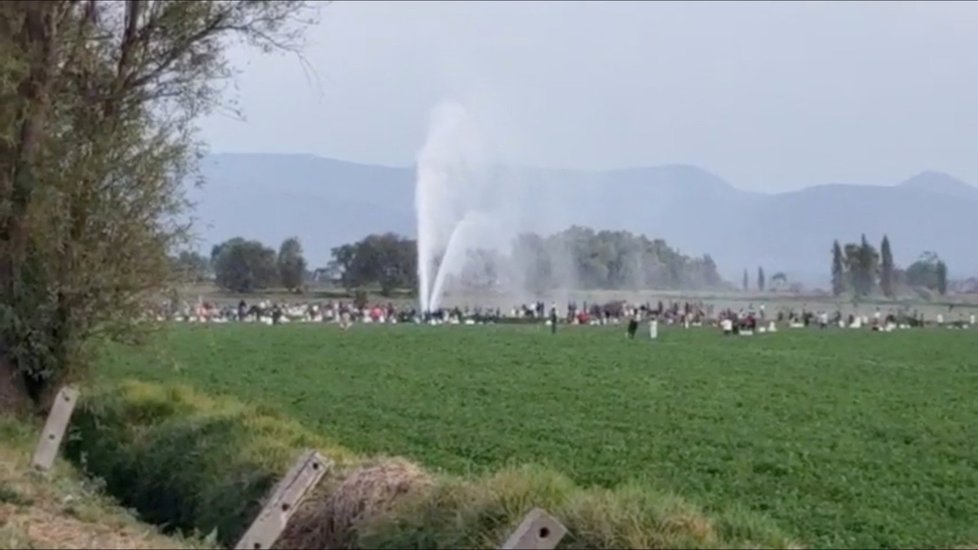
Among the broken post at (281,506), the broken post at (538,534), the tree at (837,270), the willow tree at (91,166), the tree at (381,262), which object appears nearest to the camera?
the broken post at (538,534)

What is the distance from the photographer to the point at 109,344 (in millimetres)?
23016

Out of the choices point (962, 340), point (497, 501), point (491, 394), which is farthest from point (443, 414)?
point (962, 340)

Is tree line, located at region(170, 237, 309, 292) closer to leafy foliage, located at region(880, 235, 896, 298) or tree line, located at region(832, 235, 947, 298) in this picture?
tree line, located at region(832, 235, 947, 298)

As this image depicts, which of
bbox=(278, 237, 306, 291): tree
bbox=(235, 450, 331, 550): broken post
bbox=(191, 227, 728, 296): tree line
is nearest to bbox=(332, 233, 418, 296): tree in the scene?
bbox=(191, 227, 728, 296): tree line

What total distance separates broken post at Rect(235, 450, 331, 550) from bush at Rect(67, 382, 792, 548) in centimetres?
55

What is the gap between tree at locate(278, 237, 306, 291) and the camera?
15250 cm

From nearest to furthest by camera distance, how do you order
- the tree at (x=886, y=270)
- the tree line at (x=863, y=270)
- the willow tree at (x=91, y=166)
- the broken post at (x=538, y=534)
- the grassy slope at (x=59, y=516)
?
the broken post at (x=538, y=534)
the grassy slope at (x=59, y=516)
the willow tree at (x=91, y=166)
the tree line at (x=863, y=270)
the tree at (x=886, y=270)

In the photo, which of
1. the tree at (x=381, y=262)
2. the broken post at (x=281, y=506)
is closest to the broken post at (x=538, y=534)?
the broken post at (x=281, y=506)

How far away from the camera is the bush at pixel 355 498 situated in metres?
10.1

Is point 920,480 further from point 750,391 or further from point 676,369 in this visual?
point 676,369

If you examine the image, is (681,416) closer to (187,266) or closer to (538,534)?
(187,266)

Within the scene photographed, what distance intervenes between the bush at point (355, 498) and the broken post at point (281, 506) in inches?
21.8

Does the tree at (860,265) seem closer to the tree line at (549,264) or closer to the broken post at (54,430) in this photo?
the tree line at (549,264)

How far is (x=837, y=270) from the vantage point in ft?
570
